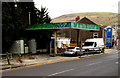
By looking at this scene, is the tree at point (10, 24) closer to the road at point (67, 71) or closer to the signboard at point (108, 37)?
the road at point (67, 71)

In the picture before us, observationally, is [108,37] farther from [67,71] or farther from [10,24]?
[67,71]

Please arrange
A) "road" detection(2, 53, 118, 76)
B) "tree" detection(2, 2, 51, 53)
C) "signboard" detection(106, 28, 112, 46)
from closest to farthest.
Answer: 1. "road" detection(2, 53, 118, 76)
2. "tree" detection(2, 2, 51, 53)
3. "signboard" detection(106, 28, 112, 46)

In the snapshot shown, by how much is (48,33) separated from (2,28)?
37.8 ft

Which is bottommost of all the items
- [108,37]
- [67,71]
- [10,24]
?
[67,71]

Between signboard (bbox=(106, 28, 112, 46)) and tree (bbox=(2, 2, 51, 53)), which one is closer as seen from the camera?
tree (bbox=(2, 2, 51, 53))

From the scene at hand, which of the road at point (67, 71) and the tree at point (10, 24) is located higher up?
the tree at point (10, 24)

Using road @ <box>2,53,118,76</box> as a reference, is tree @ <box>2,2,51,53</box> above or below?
above

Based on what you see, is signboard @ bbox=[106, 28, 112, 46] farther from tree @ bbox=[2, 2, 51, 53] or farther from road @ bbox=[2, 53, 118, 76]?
road @ bbox=[2, 53, 118, 76]

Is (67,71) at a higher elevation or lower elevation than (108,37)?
lower

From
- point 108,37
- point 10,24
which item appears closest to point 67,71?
point 10,24

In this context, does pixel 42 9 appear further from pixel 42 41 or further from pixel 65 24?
pixel 65 24

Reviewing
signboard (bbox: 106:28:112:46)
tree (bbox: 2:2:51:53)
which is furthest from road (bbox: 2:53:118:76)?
signboard (bbox: 106:28:112:46)

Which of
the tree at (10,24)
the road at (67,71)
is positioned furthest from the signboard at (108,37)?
the road at (67,71)

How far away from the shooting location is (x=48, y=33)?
34.8m
